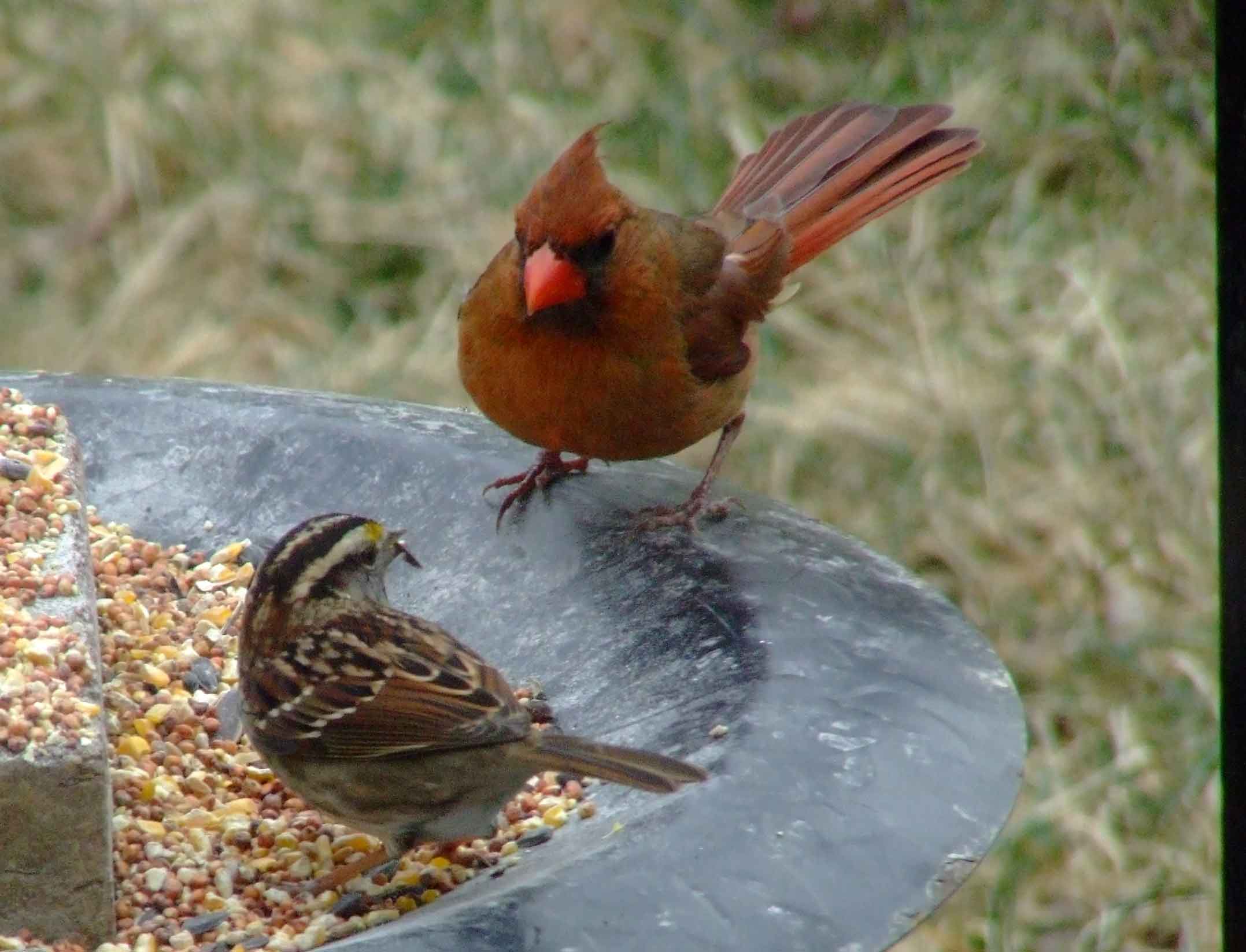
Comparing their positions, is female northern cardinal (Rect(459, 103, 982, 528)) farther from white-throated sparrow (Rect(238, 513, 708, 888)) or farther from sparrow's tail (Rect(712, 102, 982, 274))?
white-throated sparrow (Rect(238, 513, 708, 888))

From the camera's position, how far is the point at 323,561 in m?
2.86

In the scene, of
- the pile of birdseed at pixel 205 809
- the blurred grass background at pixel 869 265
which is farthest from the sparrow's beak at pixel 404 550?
the blurred grass background at pixel 869 265

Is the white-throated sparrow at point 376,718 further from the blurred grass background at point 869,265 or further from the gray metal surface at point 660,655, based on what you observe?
the blurred grass background at point 869,265

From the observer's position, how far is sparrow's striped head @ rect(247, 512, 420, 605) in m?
2.84

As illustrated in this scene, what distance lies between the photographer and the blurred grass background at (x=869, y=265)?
5.29 m

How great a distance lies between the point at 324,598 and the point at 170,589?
48 cm

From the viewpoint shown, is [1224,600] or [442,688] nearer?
[1224,600]

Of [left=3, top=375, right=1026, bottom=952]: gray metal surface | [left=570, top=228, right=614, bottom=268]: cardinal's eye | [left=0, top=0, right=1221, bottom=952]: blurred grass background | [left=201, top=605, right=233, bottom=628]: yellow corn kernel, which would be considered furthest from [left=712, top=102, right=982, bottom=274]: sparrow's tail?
[left=0, top=0, right=1221, bottom=952]: blurred grass background

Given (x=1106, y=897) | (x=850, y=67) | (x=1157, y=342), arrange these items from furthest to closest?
(x=850, y=67) < (x=1157, y=342) < (x=1106, y=897)

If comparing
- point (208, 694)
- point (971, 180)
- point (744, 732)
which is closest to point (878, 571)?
point (744, 732)

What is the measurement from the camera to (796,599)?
2766 millimetres

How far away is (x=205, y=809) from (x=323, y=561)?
Answer: 16.0 inches

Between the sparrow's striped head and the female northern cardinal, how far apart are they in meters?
0.36

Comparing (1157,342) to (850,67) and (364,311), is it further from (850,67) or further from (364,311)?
(364,311)
